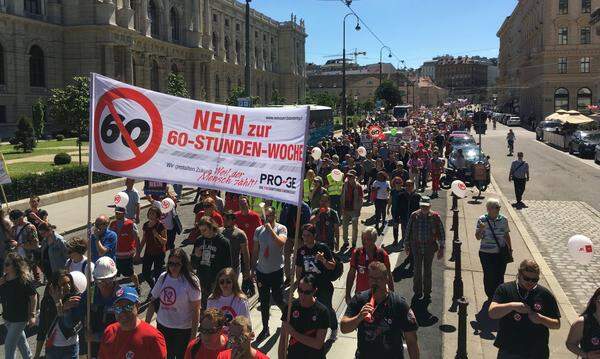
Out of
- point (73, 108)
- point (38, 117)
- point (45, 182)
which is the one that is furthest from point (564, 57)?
point (45, 182)

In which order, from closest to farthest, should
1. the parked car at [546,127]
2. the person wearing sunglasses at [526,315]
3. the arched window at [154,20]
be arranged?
the person wearing sunglasses at [526,315] < the parked car at [546,127] < the arched window at [154,20]

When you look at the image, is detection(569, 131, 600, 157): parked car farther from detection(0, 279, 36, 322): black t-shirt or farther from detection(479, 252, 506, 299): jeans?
detection(0, 279, 36, 322): black t-shirt

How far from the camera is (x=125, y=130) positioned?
18.5 feet

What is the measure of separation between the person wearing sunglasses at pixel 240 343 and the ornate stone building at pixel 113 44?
43.0 metres

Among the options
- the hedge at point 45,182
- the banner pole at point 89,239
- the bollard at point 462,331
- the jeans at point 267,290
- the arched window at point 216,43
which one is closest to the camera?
the banner pole at point 89,239

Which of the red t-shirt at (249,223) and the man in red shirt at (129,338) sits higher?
the red t-shirt at (249,223)

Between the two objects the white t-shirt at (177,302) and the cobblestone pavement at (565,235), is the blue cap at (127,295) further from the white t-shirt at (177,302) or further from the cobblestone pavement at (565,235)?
the cobblestone pavement at (565,235)

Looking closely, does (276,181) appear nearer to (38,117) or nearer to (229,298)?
(229,298)

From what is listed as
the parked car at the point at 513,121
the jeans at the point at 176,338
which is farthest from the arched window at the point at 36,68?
the parked car at the point at 513,121

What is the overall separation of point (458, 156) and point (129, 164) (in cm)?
1904

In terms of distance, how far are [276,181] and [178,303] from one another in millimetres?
1603

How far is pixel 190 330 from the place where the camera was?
18.5ft

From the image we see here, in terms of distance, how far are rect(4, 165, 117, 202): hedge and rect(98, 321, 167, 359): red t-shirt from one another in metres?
15.0

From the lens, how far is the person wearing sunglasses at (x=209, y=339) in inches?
170
